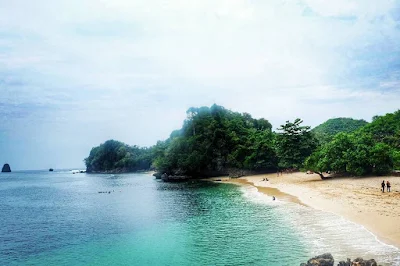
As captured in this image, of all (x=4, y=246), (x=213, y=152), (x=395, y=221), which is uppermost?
(x=213, y=152)

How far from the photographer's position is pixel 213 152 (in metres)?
102

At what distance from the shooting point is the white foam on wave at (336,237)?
1817cm

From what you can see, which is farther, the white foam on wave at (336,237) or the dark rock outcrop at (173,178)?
the dark rock outcrop at (173,178)

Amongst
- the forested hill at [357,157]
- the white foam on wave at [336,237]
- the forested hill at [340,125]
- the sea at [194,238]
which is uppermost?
the forested hill at [340,125]

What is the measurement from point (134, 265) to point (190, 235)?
24.4 ft

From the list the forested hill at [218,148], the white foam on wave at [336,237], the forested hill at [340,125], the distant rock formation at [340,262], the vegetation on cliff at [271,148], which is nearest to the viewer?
the distant rock formation at [340,262]

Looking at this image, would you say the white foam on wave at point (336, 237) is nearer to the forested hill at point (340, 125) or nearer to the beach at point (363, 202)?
the beach at point (363, 202)

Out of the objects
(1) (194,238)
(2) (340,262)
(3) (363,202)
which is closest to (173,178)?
(3) (363,202)

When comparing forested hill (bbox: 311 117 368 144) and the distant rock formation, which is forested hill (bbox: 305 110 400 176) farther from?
forested hill (bbox: 311 117 368 144)

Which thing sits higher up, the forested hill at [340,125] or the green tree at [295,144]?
the forested hill at [340,125]

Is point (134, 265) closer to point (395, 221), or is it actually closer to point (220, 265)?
point (220, 265)

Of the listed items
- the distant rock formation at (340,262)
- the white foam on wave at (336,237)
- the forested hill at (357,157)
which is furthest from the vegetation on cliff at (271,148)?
the distant rock formation at (340,262)

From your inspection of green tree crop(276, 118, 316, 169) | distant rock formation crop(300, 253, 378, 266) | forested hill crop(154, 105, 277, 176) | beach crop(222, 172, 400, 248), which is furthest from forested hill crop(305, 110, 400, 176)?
distant rock formation crop(300, 253, 378, 266)

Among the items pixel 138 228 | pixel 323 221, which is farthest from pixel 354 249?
pixel 138 228
